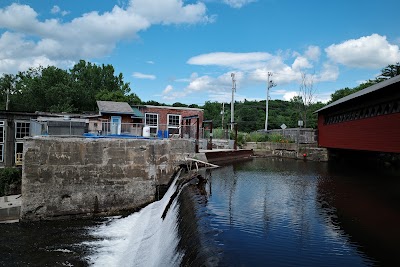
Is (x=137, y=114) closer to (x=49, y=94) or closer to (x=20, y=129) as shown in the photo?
(x=20, y=129)

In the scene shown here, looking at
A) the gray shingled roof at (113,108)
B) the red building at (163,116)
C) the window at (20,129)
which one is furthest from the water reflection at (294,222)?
the window at (20,129)

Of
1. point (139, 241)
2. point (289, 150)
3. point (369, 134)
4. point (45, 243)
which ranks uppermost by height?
point (369, 134)

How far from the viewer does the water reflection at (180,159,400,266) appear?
7379mm

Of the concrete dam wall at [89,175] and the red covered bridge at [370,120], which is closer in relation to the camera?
the concrete dam wall at [89,175]

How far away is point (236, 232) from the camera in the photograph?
8898mm

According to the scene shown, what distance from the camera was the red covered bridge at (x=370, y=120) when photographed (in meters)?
16.9

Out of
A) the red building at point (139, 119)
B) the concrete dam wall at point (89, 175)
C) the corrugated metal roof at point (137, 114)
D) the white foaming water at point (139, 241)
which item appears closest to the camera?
the white foaming water at point (139, 241)

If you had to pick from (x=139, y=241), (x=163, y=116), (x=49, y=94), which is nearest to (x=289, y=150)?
(x=163, y=116)

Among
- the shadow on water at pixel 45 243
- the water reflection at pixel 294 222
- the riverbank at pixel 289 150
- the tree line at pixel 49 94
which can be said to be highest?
the tree line at pixel 49 94

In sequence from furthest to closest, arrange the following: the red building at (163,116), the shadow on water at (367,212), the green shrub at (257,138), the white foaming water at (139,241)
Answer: the green shrub at (257,138), the red building at (163,116), the white foaming water at (139,241), the shadow on water at (367,212)

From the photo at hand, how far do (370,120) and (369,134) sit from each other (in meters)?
0.90

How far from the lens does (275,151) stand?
3709 cm

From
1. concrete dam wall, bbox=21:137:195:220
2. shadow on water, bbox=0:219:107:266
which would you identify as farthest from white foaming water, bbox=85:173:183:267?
concrete dam wall, bbox=21:137:195:220

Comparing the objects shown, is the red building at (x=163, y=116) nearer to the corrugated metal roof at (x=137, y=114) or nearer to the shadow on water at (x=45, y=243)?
the corrugated metal roof at (x=137, y=114)
